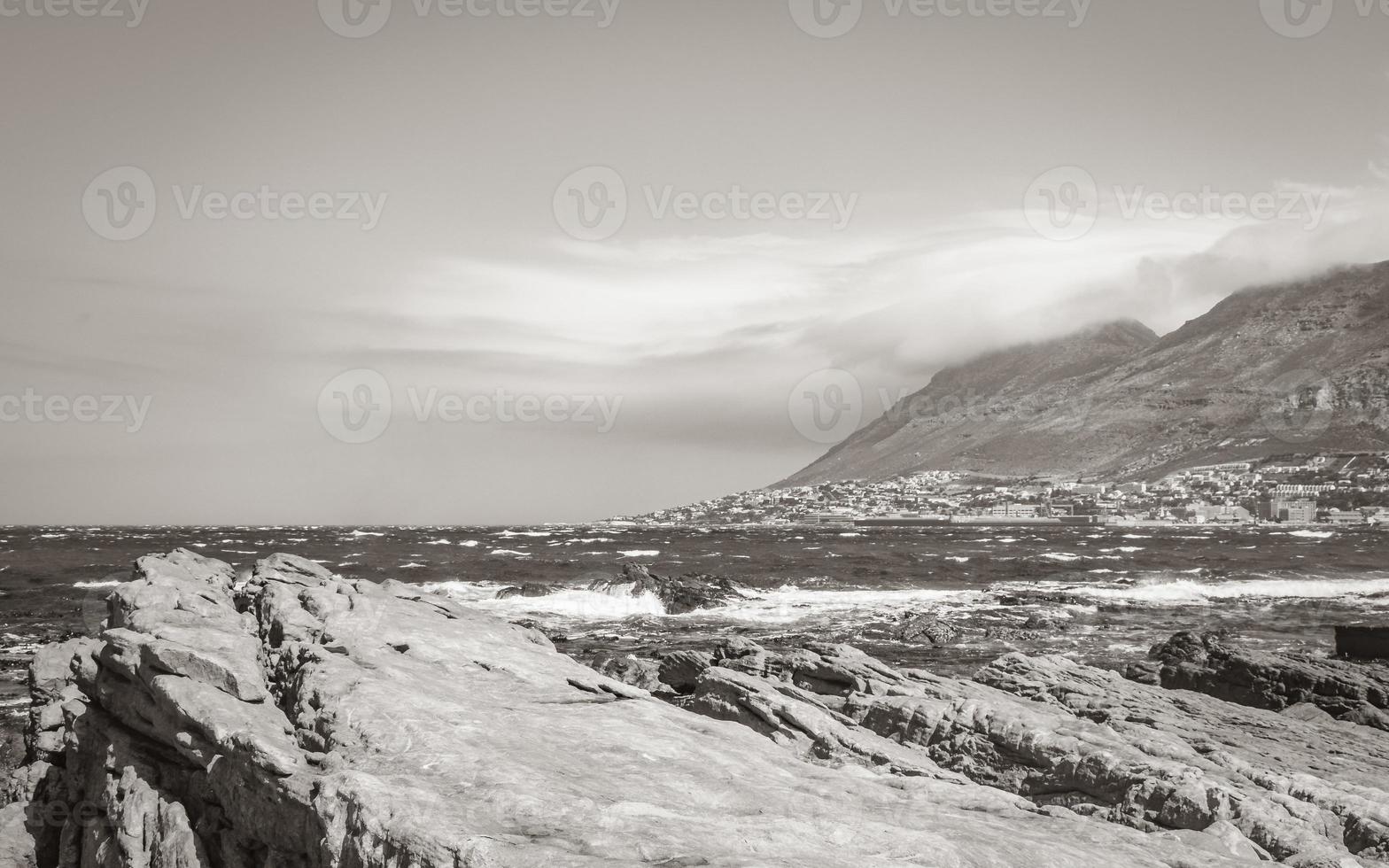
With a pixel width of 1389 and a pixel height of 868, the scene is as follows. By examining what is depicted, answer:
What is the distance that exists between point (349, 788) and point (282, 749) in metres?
1.58

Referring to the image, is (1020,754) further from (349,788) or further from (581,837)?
(349,788)

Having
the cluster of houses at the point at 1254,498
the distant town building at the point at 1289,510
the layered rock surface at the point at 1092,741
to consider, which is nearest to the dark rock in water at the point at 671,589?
the layered rock surface at the point at 1092,741

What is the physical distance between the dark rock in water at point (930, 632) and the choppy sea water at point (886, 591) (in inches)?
20.9

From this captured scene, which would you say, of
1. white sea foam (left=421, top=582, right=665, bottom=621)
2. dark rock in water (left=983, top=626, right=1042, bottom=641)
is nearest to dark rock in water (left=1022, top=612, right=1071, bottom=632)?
dark rock in water (left=983, top=626, right=1042, bottom=641)

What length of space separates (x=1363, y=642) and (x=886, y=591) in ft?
94.1

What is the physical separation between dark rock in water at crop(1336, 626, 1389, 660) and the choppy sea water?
282 centimetres

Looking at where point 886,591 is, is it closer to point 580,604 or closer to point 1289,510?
point 580,604

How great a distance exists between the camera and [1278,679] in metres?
18.9

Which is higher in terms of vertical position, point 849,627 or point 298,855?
point 298,855

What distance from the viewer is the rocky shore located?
664 cm

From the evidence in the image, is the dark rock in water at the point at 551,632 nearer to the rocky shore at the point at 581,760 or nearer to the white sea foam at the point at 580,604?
the white sea foam at the point at 580,604

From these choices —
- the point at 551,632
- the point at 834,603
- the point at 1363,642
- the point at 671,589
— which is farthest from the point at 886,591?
the point at 1363,642

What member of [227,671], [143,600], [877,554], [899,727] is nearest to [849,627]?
[899,727]

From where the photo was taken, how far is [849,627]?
117ft
